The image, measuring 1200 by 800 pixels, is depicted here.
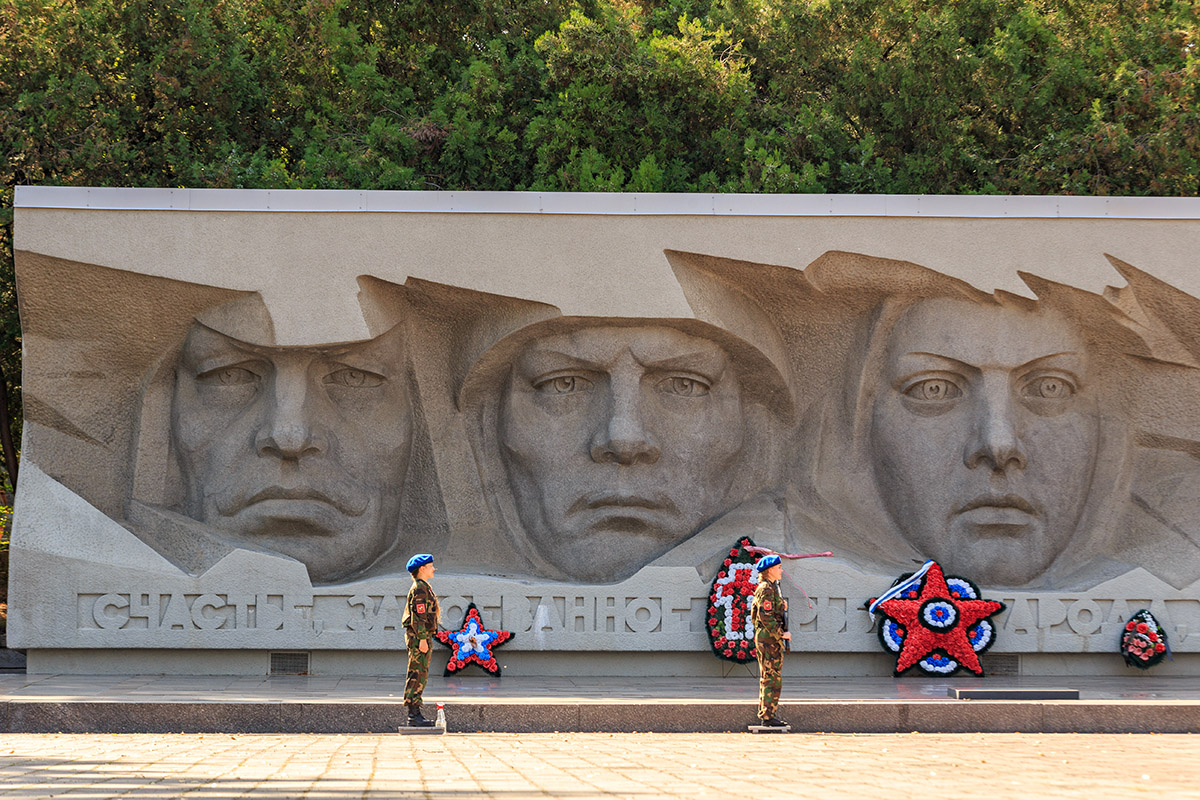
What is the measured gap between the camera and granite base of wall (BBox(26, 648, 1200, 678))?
37.5 ft

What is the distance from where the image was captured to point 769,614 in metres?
8.90

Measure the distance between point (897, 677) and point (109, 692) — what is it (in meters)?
6.90

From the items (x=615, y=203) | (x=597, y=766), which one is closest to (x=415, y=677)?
(x=597, y=766)

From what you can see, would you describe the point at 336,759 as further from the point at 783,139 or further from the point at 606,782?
the point at 783,139

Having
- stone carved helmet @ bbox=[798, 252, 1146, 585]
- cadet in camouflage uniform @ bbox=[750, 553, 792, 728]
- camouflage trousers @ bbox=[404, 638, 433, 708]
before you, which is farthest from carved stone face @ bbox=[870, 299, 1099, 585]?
camouflage trousers @ bbox=[404, 638, 433, 708]

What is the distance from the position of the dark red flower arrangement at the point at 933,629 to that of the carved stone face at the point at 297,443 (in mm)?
4951

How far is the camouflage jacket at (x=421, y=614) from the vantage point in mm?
8766

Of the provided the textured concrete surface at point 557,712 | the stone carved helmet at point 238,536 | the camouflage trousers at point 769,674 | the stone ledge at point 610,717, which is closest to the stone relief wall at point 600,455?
the stone carved helmet at point 238,536

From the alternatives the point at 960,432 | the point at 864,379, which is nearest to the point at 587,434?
the point at 864,379

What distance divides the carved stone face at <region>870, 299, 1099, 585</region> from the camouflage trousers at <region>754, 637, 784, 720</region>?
4.01 metres

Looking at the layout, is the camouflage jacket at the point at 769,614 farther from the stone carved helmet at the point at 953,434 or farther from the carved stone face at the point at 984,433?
the carved stone face at the point at 984,433

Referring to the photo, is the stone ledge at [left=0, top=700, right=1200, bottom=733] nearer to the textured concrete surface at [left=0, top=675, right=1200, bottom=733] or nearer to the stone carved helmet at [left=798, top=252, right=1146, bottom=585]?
the textured concrete surface at [left=0, top=675, right=1200, bottom=733]

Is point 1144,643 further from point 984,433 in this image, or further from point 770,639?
point 770,639

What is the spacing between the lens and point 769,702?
8.80 m
